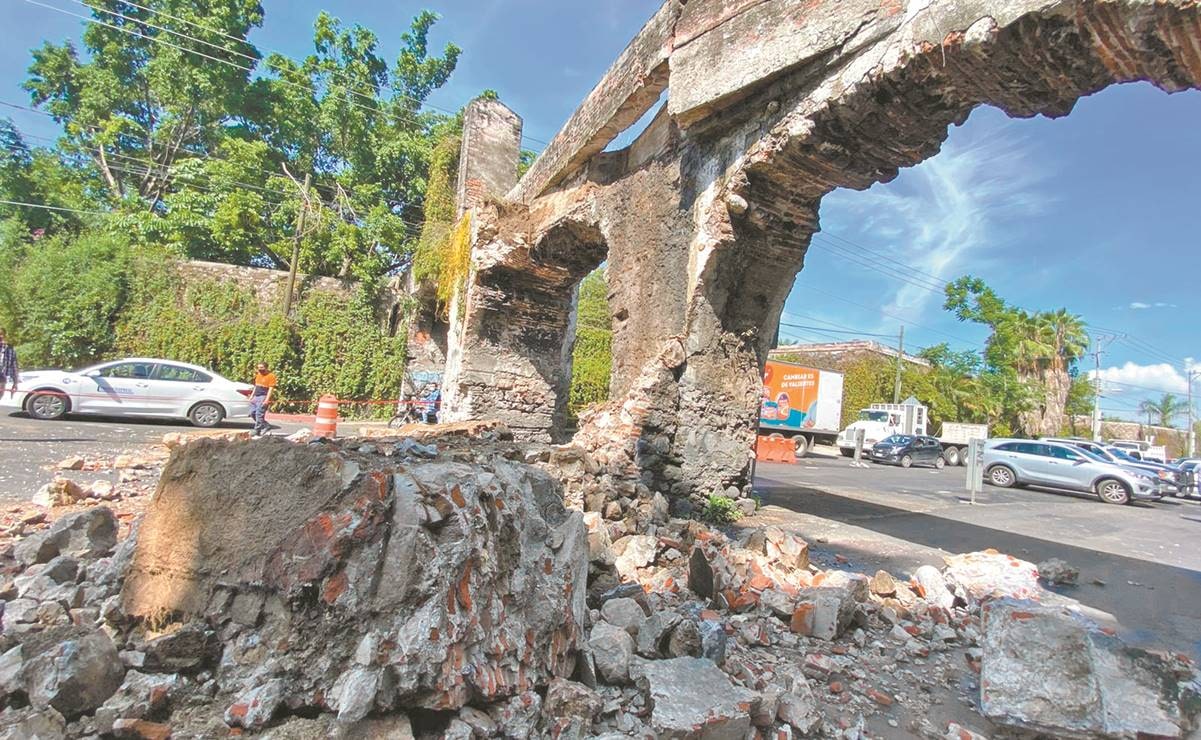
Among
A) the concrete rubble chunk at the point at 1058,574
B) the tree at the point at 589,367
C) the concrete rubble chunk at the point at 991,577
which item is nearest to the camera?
the concrete rubble chunk at the point at 991,577

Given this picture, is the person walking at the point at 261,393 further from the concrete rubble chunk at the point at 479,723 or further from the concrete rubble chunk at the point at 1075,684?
the concrete rubble chunk at the point at 1075,684

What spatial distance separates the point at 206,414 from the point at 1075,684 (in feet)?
39.9

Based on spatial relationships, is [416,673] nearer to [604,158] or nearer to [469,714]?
[469,714]

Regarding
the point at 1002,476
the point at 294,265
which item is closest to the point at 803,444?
the point at 1002,476

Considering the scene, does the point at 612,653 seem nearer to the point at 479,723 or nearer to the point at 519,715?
the point at 519,715

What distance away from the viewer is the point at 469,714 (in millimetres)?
1576

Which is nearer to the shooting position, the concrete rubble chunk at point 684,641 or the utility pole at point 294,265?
the concrete rubble chunk at point 684,641

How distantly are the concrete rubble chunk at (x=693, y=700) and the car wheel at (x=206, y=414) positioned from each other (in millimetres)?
10955

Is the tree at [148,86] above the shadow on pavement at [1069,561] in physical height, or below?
above

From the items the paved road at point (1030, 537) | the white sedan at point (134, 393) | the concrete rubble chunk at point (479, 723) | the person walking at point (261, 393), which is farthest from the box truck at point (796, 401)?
the concrete rubble chunk at point (479, 723)

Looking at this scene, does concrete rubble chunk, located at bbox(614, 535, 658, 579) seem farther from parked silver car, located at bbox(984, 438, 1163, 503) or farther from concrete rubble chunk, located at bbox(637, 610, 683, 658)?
parked silver car, located at bbox(984, 438, 1163, 503)

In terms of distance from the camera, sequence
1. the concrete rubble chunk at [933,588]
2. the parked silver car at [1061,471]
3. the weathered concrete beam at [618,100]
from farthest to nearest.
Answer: the parked silver car at [1061,471]
the weathered concrete beam at [618,100]
the concrete rubble chunk at [933,588]

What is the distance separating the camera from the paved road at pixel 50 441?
16.0 ft

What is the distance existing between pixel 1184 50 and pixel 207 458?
496 centimetres
